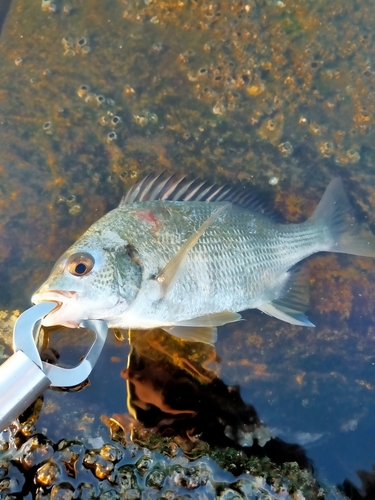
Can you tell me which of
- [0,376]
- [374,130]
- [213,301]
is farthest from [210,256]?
[374,130]

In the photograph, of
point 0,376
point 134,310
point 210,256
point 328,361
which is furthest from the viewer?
point 328,361

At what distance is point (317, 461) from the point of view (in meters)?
2.17

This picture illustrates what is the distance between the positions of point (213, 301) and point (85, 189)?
3.54 ft

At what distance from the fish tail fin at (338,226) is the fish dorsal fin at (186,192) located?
33 cm

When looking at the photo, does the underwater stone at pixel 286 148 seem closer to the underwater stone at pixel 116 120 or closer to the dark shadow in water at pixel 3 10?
the underwater stone at pixel 116 120

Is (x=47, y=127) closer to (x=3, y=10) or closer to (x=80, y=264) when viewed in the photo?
(x=3, y=10)

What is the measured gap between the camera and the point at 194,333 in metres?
2.04

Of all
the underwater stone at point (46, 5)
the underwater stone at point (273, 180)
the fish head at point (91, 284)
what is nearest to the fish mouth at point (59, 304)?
the fish head at point (91, 284)

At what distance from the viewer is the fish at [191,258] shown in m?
1.72

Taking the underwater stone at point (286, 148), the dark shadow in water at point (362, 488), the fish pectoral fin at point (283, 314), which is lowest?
the dark shadow in water at point (362, 488)

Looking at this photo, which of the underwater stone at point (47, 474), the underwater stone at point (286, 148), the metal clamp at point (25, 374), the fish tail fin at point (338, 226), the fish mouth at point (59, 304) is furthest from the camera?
the underwater stone at point (286, 148)

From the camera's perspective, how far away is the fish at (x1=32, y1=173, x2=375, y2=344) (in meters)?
1.72

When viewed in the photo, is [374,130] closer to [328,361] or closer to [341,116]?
[341,116]

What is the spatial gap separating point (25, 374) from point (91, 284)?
0.45 m
